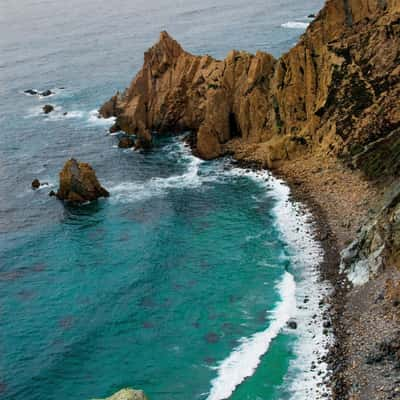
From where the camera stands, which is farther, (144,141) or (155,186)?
(144,141)

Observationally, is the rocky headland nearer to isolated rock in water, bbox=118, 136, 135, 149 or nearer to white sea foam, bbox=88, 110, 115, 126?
isolated rock in water, bbox=118, 136, 135, 149

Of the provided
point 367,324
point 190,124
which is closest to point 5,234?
point 190,124

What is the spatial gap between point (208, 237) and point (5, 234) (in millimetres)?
29112

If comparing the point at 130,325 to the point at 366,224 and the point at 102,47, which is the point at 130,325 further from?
the point at 102,47

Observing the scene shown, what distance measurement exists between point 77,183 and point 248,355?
43.2 meters

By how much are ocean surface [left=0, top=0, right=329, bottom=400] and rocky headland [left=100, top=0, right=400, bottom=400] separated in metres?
3.31

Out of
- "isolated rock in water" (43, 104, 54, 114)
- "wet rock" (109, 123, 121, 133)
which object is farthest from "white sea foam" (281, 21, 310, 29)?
"wet rock" (109, 123, 121, 133)

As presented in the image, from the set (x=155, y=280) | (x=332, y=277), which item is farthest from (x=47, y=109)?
(x=332, y=277)

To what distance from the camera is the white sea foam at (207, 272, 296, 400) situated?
175 ft

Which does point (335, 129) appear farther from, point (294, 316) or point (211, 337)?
point (211, 337)

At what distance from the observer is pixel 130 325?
6206cm

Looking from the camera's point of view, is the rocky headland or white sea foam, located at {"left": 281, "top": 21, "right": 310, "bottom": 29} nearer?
the rocky headland

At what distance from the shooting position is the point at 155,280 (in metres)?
69.4

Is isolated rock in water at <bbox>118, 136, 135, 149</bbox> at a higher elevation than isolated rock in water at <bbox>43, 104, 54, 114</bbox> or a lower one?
lower
